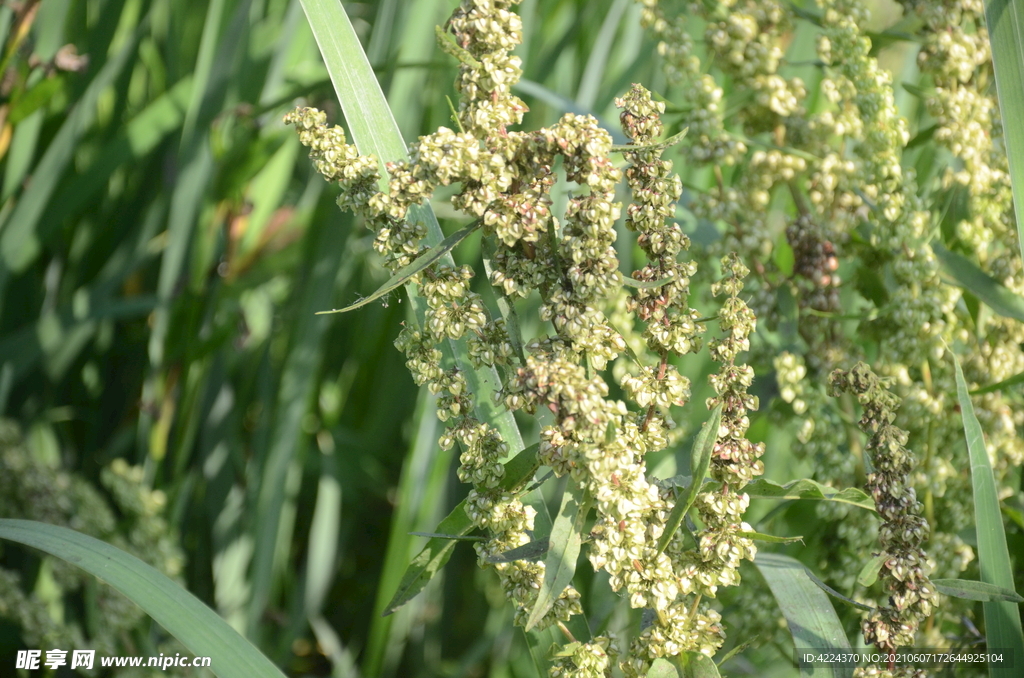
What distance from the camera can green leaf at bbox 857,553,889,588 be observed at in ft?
1.69

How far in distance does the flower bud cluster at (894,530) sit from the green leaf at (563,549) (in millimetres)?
217

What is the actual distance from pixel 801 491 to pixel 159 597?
18.4 inches

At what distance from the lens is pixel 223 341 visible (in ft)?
3.73

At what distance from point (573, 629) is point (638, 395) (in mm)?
241

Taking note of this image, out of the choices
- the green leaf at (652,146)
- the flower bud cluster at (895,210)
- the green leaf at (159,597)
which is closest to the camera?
the green leaf at (652,146)

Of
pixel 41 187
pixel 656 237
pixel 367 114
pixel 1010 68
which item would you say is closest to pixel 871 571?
pixel 656 237

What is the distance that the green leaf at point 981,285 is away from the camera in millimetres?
703

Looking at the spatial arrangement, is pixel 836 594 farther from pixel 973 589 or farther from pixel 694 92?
pixel 694 92

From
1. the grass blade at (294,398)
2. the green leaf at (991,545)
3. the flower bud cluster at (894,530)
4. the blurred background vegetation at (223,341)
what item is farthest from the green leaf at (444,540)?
the grass blade at (294,398)

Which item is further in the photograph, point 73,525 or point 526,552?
point 73,525

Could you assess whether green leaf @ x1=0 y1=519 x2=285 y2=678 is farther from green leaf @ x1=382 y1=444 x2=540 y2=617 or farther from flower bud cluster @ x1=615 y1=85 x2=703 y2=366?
flower bud cluster @ x1=615 y1=85 x2=703 y2=366

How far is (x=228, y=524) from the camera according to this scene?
1.32 meters

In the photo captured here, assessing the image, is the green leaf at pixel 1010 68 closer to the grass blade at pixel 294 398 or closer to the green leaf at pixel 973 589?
the green leaf at pixel 973 589

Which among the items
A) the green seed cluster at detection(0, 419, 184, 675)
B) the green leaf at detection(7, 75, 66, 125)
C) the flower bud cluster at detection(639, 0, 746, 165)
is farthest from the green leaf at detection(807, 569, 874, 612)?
the green leaf at detection(7, 75, 66, 125)
